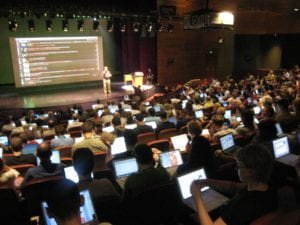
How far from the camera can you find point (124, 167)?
4.44m

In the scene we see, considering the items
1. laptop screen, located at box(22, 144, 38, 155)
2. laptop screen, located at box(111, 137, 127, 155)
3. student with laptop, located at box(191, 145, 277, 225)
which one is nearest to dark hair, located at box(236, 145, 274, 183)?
student with laptop, located at box(191, 145, 277, 225)

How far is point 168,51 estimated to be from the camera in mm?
16750

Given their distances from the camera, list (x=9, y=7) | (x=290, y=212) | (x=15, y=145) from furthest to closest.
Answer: (x=9, y=7), (x=15, y=145), (x=290, y=212)

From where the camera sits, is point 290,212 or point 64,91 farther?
point 64,91

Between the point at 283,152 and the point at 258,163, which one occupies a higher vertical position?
the point at 258,163

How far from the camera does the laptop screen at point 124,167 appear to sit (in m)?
4.38

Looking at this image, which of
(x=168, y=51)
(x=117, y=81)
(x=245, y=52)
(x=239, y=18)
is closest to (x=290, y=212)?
(x=168, y=51)

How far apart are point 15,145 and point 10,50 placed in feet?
38.6

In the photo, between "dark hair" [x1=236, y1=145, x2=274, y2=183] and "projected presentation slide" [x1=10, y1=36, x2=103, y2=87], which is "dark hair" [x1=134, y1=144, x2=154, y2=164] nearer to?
"dark hair" [x1=236, y1=145, x2=274, y2=183]

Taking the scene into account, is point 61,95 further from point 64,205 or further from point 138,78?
point 64,205

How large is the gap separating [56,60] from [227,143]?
42.4ft

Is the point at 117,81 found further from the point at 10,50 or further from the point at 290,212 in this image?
the point at 290,212

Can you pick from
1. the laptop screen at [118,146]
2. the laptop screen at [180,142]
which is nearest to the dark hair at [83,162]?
the laptop screen at [118,146]

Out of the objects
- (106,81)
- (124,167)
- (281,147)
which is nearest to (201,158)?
(124,167)
